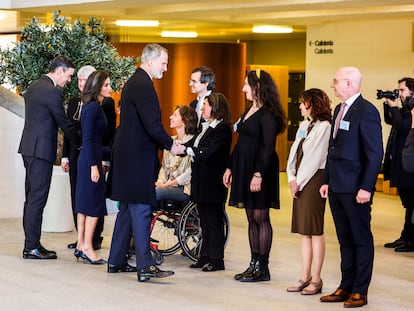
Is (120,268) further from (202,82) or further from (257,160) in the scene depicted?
(202,82)

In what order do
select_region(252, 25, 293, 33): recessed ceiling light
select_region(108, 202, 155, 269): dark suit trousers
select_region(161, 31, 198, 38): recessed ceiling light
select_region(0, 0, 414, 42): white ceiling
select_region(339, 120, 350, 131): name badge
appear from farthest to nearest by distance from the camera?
select_region(161, 31, 198, 38): recessed ceiling light → select_region(252, 25, 293, 33): recessed ceiling light → select_region(0, 0, 414, 42): white ceiling → select_region(108, 202, 155, 269): dark suit trousers → select_region(339, 120, 350, 131): name badge

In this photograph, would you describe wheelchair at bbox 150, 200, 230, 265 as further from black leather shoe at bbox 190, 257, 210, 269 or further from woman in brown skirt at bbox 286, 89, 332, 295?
woman in brown skirt at bbox 286, 89, 332, 295

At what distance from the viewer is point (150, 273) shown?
7.78 meters

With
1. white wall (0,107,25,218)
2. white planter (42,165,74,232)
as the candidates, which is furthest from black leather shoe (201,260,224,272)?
white wall (0,107,25,218)

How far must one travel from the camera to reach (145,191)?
771 centimetres

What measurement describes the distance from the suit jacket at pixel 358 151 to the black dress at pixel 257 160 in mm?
902

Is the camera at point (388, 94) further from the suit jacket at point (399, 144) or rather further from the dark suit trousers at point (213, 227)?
the dark suit trousers at point (213, 227)

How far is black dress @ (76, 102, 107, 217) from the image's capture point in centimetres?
839

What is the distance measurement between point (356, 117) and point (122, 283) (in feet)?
7.71

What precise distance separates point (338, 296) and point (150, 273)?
5.12 feet

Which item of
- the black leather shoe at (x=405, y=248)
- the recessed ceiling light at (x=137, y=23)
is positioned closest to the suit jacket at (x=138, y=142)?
the black leather shoe at (x=405, y=248)

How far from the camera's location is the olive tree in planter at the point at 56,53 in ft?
36.9

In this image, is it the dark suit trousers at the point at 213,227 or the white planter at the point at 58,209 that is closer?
the dark suit trousers at the point at 213,227

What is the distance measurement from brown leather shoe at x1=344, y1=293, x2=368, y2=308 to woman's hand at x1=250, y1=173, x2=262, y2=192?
1.19 meters
